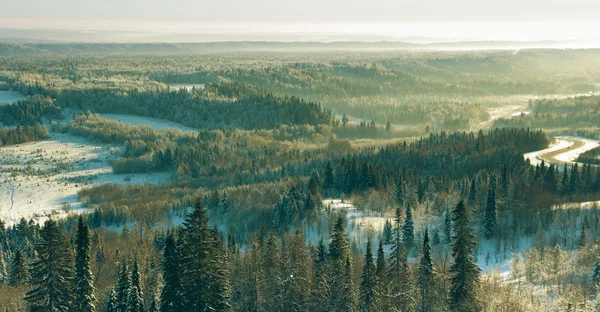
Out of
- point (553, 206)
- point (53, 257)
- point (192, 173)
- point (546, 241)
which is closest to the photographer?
point (53, 257)

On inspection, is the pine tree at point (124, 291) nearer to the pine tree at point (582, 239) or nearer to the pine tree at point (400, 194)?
the pine tree at point (582, 239)

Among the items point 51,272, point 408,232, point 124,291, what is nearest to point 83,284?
point 124,291

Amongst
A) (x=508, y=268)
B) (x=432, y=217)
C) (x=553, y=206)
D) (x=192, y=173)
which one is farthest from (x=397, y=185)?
(x=192, y=173)

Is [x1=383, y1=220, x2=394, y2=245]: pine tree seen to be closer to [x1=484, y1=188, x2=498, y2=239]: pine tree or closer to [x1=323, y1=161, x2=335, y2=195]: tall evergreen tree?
[x1=484, y1=188, x2=498, y2=239]: pine tree

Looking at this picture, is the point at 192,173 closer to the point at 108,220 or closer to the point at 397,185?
the point at 108,220

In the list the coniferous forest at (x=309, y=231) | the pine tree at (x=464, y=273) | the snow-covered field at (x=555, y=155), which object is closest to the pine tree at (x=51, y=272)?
the coniferous forest at (x=309, y=231)

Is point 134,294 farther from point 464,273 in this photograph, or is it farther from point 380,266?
point 464,273
